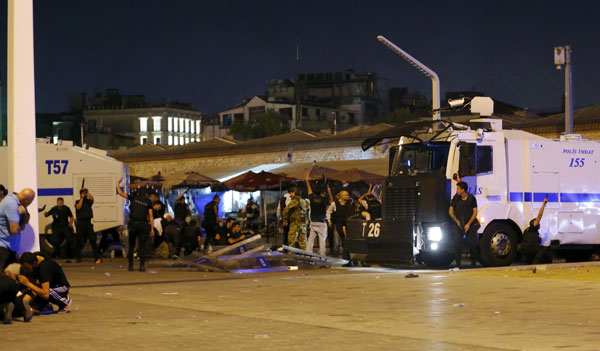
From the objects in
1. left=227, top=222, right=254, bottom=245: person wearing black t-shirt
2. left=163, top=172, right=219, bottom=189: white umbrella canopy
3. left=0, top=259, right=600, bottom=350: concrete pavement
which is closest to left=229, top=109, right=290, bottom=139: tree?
left=163, top=172, right=219, bottom=189: white umbrella canopy

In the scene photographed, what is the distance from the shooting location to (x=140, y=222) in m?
20.6

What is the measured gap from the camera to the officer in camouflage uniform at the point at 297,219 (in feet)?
76.2

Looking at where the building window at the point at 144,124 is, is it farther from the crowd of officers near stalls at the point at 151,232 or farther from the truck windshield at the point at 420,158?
the truck windshield at the point at 420,158

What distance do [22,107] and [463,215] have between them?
10.1m

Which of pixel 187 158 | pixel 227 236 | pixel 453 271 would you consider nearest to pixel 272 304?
pixel 453 271

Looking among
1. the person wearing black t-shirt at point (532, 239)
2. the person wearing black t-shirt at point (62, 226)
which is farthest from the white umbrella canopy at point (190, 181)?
the person wearing black t-shirt at point (532, 239)

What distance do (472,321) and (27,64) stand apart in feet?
22.3

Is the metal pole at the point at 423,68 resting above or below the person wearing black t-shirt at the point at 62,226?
above

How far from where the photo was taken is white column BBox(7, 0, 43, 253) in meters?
13.3

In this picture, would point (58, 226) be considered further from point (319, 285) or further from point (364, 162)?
point (364, 162)

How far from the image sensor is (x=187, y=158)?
5438 centimetres

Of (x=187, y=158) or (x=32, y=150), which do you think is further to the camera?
(x=187, y=158)

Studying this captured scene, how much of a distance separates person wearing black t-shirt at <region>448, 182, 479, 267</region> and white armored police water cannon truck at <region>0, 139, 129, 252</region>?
11864mm

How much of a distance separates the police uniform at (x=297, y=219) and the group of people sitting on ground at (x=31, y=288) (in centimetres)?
1059
